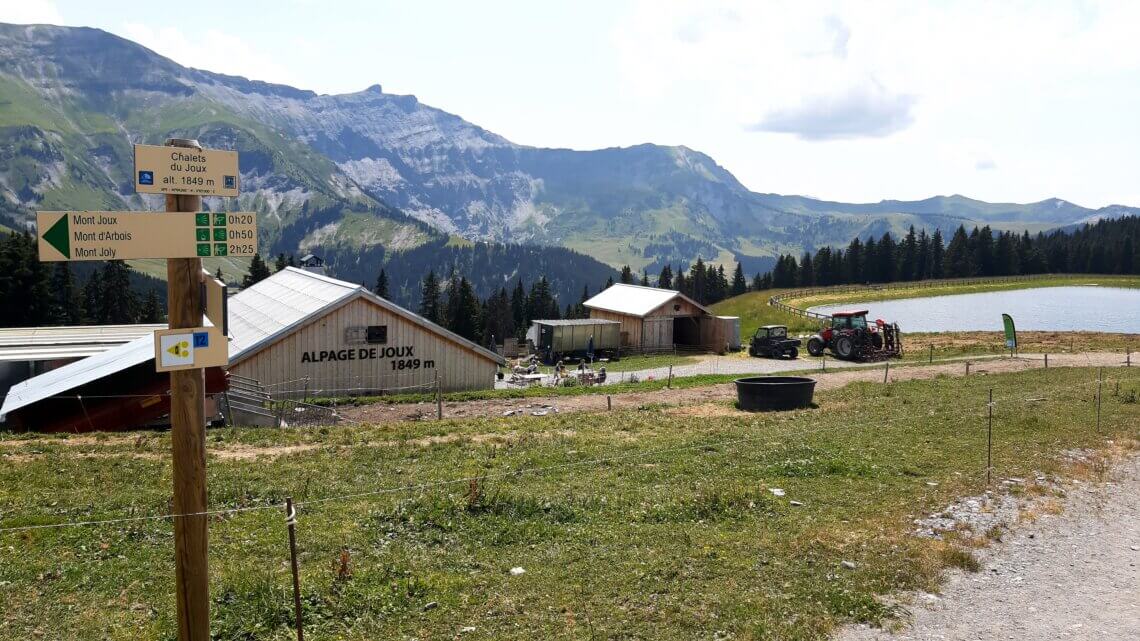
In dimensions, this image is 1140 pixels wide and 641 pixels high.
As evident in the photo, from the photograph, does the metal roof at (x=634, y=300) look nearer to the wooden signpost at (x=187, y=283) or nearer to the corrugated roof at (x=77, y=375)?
the corrugated roof at (x=77, y=375)

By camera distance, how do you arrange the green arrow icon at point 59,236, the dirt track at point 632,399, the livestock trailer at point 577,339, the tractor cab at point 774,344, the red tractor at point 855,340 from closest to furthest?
the green arrow icon at point 59,236 < the dirt track at point 632,399 < the red tractor at point 855,340 < the tractor cab at point 774,344 < the livestock trailer at point 577,339

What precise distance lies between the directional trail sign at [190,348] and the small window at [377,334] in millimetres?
29705

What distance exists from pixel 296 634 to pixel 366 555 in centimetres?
234

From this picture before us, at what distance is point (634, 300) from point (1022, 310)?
51.2 meters

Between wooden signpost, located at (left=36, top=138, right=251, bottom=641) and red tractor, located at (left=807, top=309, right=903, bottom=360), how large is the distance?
4907 cm

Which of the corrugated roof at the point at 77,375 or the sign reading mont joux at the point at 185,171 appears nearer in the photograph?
the sign reading mont joux at the point at 185,171

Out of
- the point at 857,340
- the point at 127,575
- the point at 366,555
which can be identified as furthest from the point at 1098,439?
the point at 857,340

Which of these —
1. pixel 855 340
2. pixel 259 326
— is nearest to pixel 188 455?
pixel 259 326

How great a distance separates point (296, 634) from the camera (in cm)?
854

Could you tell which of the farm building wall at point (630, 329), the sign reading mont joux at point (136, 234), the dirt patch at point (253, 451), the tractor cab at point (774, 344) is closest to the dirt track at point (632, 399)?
the dirt patch at point (253, 451)

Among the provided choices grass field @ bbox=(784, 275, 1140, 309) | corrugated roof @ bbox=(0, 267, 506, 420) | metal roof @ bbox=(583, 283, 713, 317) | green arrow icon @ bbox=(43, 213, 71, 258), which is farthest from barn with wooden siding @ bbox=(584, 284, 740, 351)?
green arrow icon @ bbox=(43, 213, 71, 258)

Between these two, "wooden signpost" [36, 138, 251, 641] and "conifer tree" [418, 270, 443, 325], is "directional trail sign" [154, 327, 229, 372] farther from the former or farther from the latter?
"conifer tree" [418, 270, 443, 325]

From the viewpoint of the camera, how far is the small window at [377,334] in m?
35.9

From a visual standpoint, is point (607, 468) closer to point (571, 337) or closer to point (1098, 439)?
point (1098, 439)
